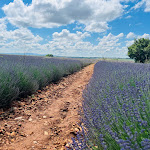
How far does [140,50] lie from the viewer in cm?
2231

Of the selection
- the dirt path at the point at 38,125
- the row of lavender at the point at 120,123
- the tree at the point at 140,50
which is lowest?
the dirt path at the point at 38,125

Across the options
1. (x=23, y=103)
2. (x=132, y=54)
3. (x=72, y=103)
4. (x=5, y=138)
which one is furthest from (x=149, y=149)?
(x=132, y=54)

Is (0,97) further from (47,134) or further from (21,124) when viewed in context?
(47,134)

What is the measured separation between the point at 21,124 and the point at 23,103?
99cm

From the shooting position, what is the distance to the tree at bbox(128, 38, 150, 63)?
21.8 metres

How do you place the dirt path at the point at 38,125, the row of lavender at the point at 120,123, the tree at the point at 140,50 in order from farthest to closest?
the tree at the point at 140,50 → the dirt path at the point at 38,125 → the row of lavender at the point at 120,123

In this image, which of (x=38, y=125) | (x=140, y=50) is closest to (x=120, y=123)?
(x=38, y=125)

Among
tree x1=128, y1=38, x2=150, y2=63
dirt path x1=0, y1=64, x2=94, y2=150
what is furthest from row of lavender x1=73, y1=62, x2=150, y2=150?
tree x1=128, y1=38, x2=150, y2=63

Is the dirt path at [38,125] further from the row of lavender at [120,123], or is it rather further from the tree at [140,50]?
the tree at [140,50]

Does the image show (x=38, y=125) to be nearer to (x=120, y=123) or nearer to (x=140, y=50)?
(x=120, y=123)

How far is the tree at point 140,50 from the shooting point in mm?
21775

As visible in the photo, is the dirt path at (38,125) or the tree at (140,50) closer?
the dirt path at (38,125)

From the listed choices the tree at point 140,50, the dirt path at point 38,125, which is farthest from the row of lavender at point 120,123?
the tree at point 140,50

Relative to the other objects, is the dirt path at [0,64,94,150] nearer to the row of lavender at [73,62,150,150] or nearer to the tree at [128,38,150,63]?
the row of lavender at [73,62,150,150]
